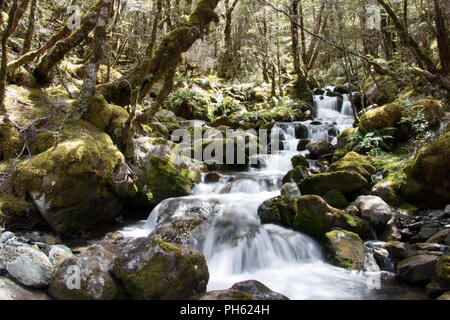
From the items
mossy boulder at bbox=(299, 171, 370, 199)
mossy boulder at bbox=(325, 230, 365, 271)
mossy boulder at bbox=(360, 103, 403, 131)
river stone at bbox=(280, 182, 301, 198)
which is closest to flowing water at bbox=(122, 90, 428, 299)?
mossy boulder at bbox=(325, 230, 365, 271)

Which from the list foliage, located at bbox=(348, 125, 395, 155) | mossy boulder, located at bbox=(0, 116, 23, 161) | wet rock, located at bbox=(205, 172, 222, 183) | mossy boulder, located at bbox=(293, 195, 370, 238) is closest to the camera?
mossy boulder, located at bbox=(293, 195, 370, 238)

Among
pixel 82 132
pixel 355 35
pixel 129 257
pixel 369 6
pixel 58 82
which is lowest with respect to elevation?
pixel 129 257

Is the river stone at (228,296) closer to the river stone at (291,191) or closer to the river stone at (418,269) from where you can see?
the river stone at (418,269)

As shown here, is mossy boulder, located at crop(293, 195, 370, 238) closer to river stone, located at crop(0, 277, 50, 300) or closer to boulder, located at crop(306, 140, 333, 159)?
river stone, located at crop(0, 277, 50, 300)

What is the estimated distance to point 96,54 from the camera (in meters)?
6.36

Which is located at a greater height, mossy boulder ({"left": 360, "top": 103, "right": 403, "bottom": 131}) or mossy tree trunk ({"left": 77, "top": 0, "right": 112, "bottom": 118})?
mossy tree trunk ({"left": 77, "top": 0, "right": 112, "bottom": 118})

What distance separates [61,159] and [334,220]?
16.9 feet

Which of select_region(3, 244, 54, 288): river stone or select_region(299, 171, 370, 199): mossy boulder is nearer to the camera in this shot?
select_region(3, 244, 54, 288): river stone

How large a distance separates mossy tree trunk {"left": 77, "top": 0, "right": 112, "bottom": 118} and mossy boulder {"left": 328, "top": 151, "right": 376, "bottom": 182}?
6.18m

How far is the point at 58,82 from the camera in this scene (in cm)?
923

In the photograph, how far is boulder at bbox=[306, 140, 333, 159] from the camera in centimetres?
1046

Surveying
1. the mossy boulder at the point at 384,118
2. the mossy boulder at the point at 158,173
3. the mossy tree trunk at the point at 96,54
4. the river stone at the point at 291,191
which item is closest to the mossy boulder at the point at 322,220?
the river stone at the point at 291,191
